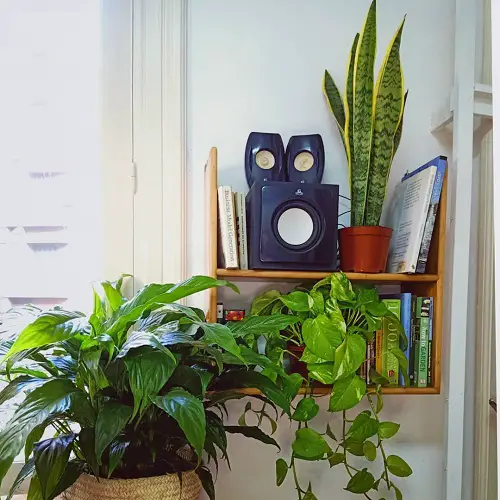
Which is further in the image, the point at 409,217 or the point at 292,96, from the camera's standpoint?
the point at 292,96

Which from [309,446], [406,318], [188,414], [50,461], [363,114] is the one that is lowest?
[309,446]

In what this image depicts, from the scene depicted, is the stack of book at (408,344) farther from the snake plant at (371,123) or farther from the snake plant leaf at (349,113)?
the snake plant leaf at (349,113)

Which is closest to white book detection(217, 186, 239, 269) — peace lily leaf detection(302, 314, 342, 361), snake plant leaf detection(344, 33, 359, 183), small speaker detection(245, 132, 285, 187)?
small speaker detection(245, 132, 285, 187)

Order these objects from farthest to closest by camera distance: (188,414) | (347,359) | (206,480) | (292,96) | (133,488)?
(292,96) → (347,359) → (206,480) → (133,488) → (188,414)

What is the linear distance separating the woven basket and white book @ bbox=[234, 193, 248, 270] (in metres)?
0.54

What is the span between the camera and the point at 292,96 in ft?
5.75

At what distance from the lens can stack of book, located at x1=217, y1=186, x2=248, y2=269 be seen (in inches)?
→ 58.6

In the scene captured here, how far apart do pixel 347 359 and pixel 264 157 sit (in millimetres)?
579

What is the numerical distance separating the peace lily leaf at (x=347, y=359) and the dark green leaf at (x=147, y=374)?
0.46 metres

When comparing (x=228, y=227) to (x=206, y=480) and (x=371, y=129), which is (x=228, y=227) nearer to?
(x=371, y=129)

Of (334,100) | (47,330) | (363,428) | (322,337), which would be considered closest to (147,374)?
(47,330)

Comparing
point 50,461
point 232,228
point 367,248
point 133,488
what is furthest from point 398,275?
point 50,461

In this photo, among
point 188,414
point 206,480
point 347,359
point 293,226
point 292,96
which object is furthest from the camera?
point 292,96

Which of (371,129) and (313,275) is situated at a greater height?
(371,129)
